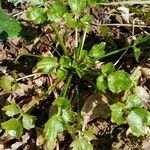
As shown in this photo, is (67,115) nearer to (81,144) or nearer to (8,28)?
(81,144)

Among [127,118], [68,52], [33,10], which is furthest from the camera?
[68,52]

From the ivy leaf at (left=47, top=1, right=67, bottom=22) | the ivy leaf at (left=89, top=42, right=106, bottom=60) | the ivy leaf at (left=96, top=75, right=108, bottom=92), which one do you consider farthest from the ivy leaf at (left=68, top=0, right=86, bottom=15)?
the ivy leaf at (left=96, top=75, right=108, bottom=92)

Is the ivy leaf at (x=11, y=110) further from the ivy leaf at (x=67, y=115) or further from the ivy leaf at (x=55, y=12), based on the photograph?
the ivy leaf at (x=55, y=12)

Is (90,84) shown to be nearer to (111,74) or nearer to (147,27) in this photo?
(111,74)

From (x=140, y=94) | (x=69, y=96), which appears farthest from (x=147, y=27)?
(x=69, y=96)

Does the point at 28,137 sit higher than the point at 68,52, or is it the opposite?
the point at 68,52

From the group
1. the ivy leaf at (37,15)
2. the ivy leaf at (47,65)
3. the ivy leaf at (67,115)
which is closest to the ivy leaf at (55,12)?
the ivy leaf at (37,15)

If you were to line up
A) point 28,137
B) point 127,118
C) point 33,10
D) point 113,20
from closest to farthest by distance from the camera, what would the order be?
point 127,118 → point 33,10 → point 28,137 → point 113,20
